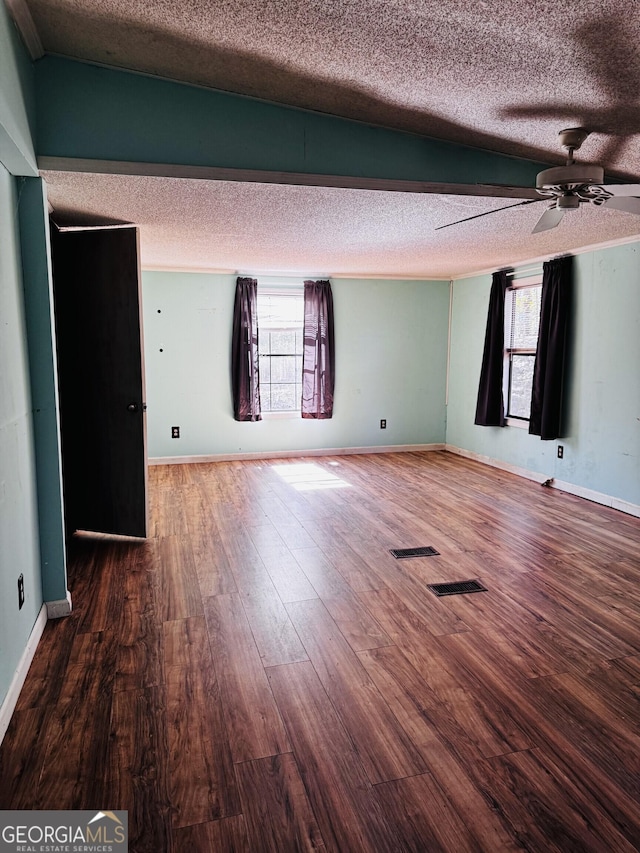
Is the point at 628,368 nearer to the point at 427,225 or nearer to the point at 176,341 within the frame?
the point at 427,225

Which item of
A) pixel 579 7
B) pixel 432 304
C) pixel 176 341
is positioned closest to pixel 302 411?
pixel 176 341

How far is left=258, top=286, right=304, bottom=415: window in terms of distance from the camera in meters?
6.70

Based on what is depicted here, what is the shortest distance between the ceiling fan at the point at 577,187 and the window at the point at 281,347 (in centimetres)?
409

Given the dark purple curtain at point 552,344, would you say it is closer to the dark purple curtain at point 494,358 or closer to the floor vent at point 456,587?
the dark purple curtain at point 494,358

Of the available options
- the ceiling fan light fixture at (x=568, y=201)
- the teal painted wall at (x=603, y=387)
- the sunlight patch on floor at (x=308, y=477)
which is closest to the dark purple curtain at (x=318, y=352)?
the sunlight patch on floor at (x=308, y=477)

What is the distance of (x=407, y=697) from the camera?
2.16 m

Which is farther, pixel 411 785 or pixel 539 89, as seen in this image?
pixel 539 89

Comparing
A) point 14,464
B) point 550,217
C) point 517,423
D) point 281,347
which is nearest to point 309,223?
point 550,217

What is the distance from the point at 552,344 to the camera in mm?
5125

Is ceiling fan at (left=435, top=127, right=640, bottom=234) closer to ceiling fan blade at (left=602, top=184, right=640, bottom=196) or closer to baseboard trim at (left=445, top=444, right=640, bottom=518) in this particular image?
ceiling fan blade at (left=602, top=184, right=640, bottom=196)

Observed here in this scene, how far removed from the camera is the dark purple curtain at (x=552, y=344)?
506 centimetres

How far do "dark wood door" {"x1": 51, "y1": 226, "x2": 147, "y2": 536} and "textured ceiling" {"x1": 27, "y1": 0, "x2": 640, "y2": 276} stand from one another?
31 cm

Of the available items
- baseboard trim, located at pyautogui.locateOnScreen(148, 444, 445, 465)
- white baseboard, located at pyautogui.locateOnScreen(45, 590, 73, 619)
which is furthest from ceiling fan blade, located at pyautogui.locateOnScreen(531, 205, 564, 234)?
baseboard trim, located at pyautogui.locateOnScreen(148, 444, 445, 465)

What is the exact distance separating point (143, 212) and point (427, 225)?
1895 mm
